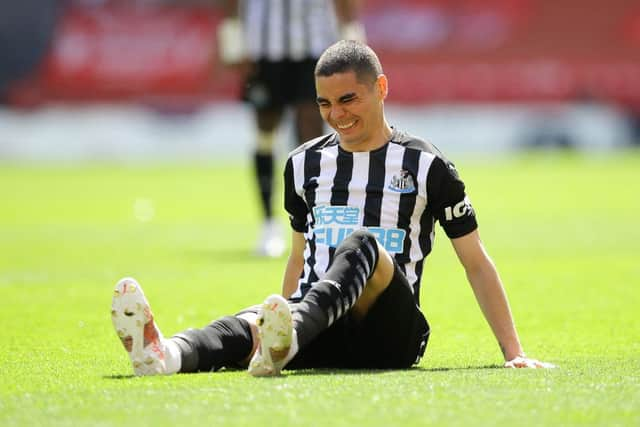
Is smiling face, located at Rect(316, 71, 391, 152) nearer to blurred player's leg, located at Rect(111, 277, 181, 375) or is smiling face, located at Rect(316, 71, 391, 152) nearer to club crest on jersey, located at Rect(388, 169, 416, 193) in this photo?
club crest on jersey, located at Rect(388, 169, 416, 193)

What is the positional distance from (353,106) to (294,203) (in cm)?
46

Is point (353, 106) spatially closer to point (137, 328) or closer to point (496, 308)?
point (496, 308)

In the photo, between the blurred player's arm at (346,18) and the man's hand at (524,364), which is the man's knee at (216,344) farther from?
the blurred player's arm at (346,18)

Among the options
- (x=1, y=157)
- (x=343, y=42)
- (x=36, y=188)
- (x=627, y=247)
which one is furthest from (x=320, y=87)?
(x=1, y=157)

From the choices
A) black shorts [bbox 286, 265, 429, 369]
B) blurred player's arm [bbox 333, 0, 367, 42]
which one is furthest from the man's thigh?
blurred player's arm [bbox 333, 0, 367, 42]

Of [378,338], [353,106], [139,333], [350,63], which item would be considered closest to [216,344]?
[139,333]

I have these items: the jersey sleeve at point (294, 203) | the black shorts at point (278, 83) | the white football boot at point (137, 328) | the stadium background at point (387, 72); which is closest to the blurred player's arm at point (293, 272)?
the jersey sleeve at point (294, 203)

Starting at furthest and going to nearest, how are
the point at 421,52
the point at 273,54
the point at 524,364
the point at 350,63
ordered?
the point at 421,52
the point at 273,54
the point at 350,63
the point at 524,364

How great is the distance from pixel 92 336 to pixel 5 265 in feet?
10.2

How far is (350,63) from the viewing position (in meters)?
4.04

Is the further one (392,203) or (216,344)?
(392,203)

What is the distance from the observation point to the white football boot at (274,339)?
3.42 m

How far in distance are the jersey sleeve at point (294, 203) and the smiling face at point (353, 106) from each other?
254 mm

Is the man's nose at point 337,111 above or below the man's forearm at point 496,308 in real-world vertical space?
above
